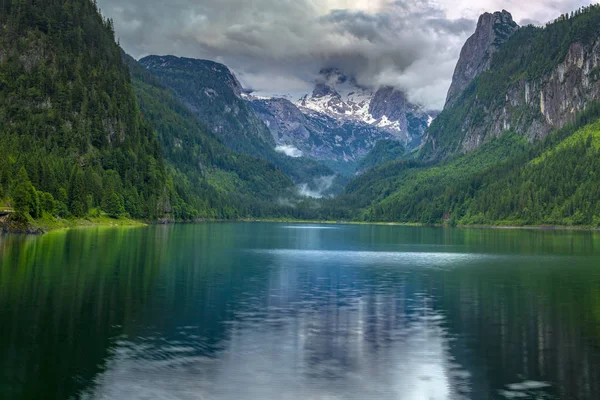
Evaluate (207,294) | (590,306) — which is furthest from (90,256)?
(590,306)

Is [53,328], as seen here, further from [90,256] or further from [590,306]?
[90,256]

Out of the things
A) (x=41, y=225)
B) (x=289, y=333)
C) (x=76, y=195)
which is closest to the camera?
(x=289, y=333)

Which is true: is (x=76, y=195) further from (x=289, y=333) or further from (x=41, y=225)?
(x=289, y=333)

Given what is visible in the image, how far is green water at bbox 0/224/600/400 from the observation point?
1176 inches

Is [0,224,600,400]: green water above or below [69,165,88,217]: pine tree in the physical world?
below

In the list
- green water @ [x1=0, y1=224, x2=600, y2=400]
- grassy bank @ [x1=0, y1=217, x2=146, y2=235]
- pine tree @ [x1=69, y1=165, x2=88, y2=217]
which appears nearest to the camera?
green water @ [x1=0, y1=224, x2=600, y2=400]

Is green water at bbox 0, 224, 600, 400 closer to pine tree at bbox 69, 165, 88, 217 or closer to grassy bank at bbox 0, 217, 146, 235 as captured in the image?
grassy bank at bbox 0, 217, 146, 235

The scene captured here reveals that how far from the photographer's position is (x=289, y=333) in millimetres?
42500

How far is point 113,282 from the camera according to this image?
207ft

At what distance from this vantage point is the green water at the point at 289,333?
29.9 metres

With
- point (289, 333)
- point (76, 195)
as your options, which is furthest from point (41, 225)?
point (289, 333)

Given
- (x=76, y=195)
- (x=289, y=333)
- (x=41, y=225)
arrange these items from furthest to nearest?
1. (x=76, y=195)
2. (x=41, y=225)
3. (x=289, y=333)

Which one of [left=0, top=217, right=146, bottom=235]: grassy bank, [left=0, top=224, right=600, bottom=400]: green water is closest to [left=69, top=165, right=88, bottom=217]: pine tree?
[left=0, top=217, right=146, bottom=235]: grassy bank

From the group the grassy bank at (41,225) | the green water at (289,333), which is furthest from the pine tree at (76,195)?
the green water at (289,333)
